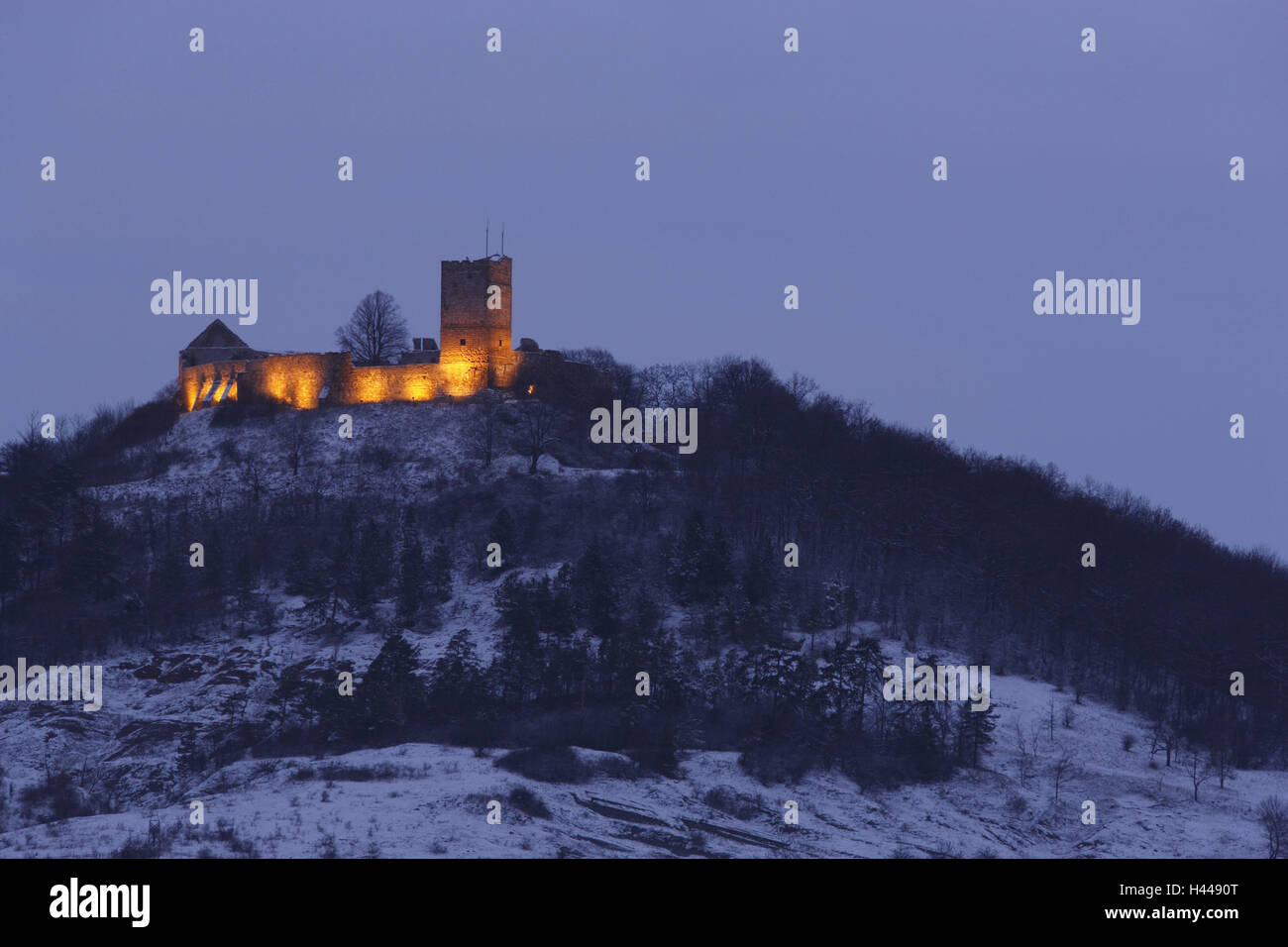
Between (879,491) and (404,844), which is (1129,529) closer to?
(879,491)

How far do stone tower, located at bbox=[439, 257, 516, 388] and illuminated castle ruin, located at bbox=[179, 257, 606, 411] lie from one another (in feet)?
0.19

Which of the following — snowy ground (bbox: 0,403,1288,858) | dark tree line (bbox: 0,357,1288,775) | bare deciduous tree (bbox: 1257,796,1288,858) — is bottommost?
bare deciduous tree (bbox: 1257,796,1288,858)

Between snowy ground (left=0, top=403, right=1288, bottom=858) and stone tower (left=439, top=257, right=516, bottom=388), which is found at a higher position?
stone tower (left=439, top=257, right=516, bottom=388)

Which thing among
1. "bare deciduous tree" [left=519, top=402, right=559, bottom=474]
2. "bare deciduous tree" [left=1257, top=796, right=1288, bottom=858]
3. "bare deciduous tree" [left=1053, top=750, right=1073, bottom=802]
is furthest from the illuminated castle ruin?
"bare deciduous tree" [left=1257, top=796, right=1288, bottom=858]

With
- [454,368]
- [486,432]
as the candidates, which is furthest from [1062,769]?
[454,368]

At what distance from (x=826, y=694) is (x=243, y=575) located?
28711 mm

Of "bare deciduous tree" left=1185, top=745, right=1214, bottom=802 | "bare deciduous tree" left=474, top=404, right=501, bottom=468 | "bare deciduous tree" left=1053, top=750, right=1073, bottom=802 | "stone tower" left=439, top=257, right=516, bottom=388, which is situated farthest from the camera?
"stone tower" left=439, top=257, right=516, bottom=388

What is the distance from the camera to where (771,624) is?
79.1 m

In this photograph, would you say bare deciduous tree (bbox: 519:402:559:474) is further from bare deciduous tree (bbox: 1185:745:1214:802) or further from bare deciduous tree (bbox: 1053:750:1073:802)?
bare deciduous tree (bbox: 1185:745:1214:802)

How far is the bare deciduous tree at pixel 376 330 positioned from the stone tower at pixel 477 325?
1046 centimetres

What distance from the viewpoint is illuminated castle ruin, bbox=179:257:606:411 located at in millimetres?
103375

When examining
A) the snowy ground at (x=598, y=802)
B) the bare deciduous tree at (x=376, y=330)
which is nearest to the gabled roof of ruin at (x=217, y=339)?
the bare deciduous tree at (x=376, y=330)

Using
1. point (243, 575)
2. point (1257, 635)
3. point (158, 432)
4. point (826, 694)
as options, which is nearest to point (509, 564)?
point (243, 575)

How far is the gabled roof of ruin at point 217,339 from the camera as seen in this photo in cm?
11388
